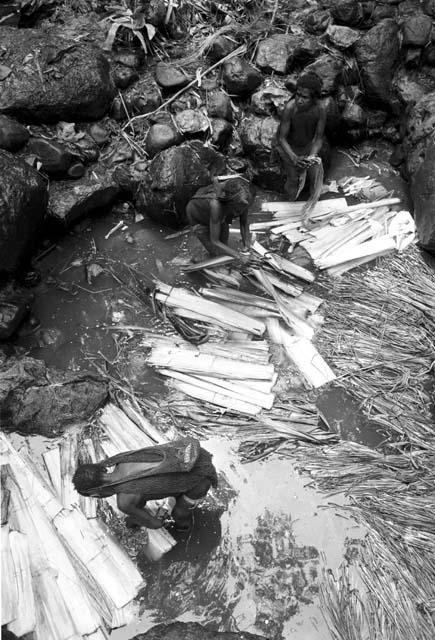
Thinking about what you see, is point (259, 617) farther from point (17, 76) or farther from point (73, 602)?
→ point (17, 76)

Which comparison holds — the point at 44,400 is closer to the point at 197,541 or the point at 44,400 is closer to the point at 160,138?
the point at 197,541

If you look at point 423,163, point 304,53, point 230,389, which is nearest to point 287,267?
point 230,389

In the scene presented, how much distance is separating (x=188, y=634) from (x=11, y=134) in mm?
5733

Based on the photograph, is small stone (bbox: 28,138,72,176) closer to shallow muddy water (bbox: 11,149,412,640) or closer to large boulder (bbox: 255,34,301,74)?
shallow muddy water (bbox: 11,149,412,640)

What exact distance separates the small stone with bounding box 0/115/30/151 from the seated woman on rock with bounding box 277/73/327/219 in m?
3.13

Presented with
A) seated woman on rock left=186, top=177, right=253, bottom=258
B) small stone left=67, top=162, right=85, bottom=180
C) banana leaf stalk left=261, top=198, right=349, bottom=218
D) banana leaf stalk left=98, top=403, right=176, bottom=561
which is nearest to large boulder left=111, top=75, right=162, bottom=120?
small stone left=67, top=162, right=85, bottom=180

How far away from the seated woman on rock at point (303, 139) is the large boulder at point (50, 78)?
2.57 m

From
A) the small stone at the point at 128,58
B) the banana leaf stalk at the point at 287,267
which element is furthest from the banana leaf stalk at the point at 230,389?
the small stone at the point at 128,58

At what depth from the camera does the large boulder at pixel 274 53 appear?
7.84m

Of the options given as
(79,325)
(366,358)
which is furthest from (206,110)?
(366,358)

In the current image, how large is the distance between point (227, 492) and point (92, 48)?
597cm

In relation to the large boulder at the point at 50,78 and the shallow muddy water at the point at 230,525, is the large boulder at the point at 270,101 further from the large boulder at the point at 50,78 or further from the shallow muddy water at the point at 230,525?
the shallow muddy water at the point at 230,525

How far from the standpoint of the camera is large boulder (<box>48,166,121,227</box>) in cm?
659

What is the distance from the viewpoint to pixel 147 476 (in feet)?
12.9
